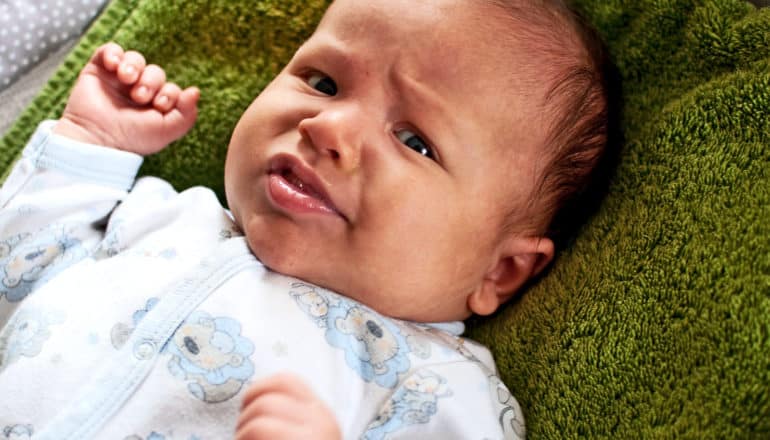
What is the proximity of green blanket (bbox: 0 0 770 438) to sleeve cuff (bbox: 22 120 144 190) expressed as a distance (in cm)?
17

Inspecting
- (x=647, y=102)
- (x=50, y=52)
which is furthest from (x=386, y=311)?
(x=50, y=52)

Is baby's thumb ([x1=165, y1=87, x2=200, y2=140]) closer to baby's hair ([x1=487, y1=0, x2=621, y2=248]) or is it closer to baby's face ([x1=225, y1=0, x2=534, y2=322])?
baby's face ([x1=225, y1=0, x2=534, y2=322])

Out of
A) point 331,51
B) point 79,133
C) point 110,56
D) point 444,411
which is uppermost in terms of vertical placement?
point 331,51

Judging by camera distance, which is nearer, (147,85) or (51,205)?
(51,205)

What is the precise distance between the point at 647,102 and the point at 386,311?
581mm

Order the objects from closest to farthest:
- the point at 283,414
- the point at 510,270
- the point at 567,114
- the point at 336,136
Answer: the point at 283,414
the point at 336,136
the point at 567,114
the point at 510,270

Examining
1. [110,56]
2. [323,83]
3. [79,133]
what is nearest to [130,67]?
[110,56]

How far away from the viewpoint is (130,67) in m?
1.49

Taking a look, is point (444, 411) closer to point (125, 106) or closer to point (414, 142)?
point (414, 142)

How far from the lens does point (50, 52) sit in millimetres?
1723

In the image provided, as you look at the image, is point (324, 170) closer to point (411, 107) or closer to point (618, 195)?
point (411, 107)

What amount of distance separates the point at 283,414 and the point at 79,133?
2.61 ft

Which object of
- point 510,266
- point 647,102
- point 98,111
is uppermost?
point 647,102

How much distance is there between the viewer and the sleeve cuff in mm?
1435
